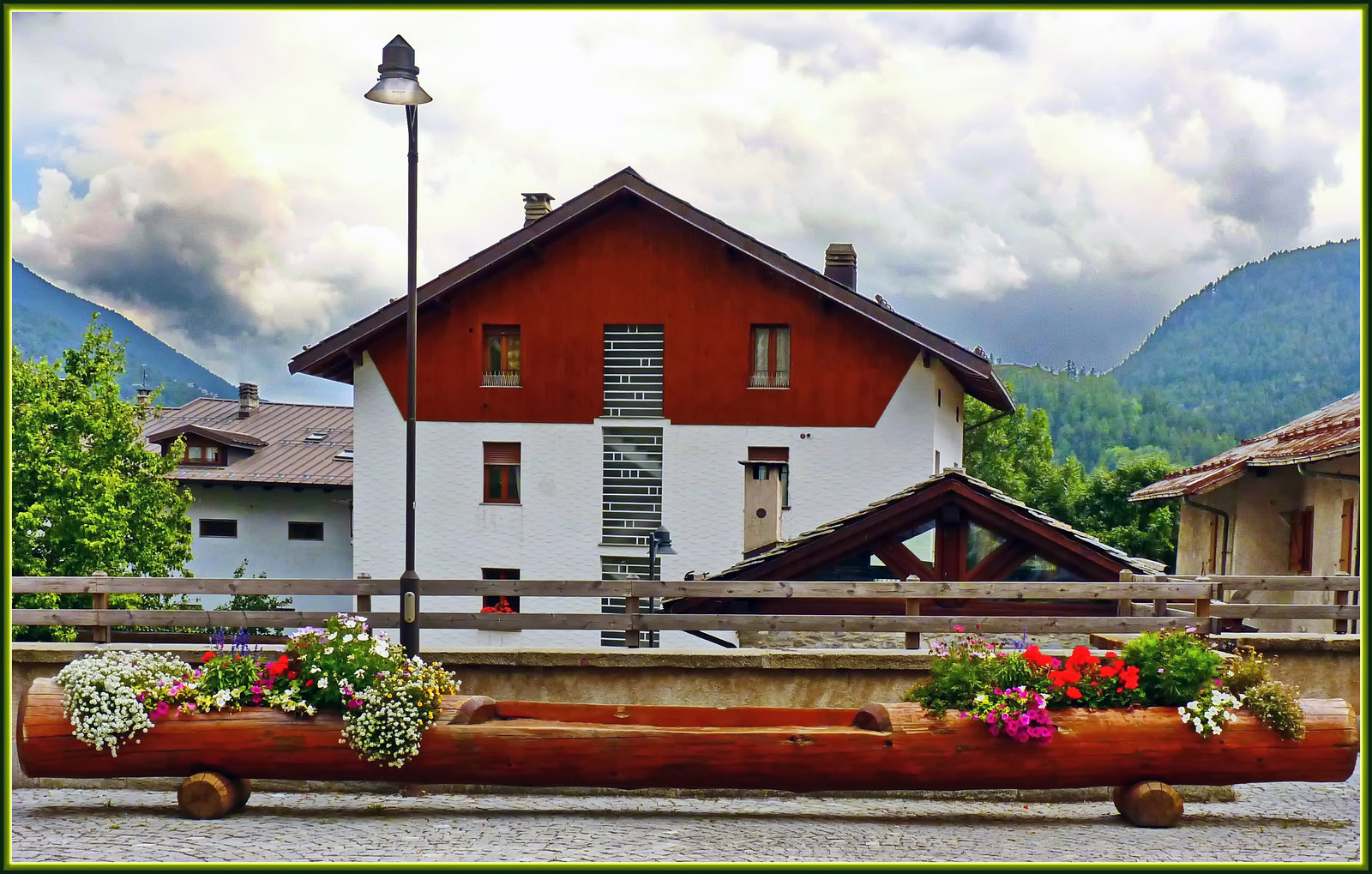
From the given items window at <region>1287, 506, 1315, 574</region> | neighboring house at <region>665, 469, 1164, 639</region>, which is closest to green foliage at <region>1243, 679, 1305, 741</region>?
neighboring house at <region>665, 469, 1164, 639</region>

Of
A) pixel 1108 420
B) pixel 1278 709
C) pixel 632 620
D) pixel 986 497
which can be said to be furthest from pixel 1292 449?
pixel 1108 420

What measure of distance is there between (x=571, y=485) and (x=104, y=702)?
18.7 m

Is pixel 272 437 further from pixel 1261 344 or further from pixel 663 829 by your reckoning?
pixel 1261 344

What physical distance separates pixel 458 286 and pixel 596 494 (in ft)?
17.0

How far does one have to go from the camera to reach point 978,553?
12195 millimetres

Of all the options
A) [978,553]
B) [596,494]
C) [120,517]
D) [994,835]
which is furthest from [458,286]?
[994,835]

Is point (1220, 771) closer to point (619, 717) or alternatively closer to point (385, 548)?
point (619, 717)

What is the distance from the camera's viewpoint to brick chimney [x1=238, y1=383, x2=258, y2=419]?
52.2 meters

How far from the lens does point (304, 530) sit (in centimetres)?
4516

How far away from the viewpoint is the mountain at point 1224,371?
12519 cm

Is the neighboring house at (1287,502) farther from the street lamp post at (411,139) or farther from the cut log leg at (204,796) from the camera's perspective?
the cut log leg at (204,796)

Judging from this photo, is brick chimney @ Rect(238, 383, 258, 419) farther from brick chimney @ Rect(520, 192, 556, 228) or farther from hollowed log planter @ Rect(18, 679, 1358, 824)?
hollowed log planter @ Rect(18, 679, 1358, 824)

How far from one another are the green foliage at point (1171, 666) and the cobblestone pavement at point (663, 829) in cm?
90

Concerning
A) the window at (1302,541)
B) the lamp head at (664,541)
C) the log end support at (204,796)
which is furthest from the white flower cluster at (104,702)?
the lamp head at (664,541)
